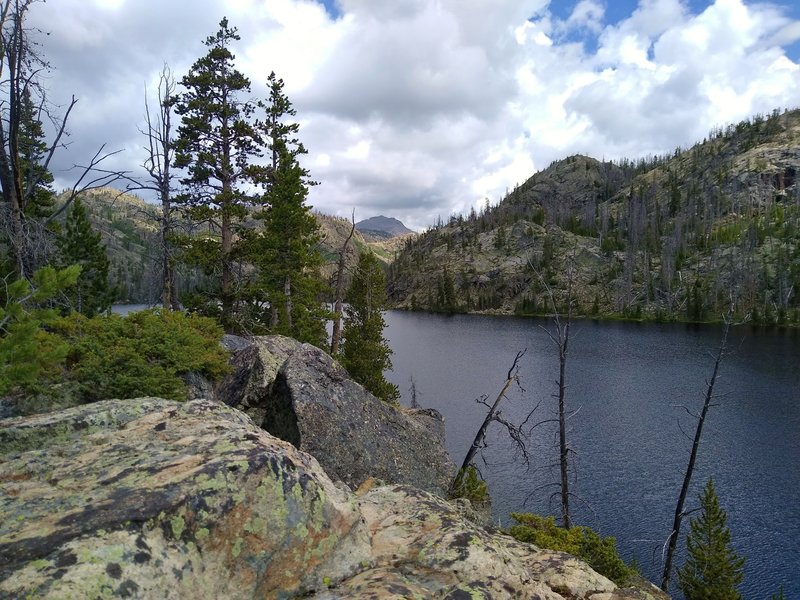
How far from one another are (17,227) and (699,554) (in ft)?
89.0

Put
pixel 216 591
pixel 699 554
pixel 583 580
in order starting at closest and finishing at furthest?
pixel 216 591 < pixel 583 580 < pixel 699 554

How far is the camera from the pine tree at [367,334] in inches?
1383

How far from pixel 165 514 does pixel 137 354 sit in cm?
756

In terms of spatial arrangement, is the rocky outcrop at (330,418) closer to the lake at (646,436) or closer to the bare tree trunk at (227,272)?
the lake at (646,436)

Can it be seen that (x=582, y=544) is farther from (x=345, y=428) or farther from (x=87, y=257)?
(x=87, y=257)

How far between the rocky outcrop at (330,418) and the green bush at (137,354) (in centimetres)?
190

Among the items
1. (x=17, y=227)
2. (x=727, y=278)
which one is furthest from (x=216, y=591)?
(x=727, y=278)

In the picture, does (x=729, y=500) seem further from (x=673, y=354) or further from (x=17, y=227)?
(x=673, y=354)

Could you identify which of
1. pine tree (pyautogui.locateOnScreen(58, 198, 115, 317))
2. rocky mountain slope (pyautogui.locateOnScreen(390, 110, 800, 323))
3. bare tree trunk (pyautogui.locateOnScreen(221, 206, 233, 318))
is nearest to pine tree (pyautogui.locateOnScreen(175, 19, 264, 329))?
bare tree trunk (pyautogui.locateOnScreen(221, 206, 233, 318))

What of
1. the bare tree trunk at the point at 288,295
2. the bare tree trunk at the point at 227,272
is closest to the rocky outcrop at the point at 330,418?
the bare tree trunk at the point at 227,272

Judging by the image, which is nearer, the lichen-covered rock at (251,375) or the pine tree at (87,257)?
the lichen-covered rock at (251,375)

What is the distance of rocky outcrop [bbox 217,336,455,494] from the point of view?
14.5m

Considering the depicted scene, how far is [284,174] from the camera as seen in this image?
98.9ft

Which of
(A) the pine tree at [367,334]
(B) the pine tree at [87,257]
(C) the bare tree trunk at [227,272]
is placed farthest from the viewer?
(B) the pine tree at [87,257]
